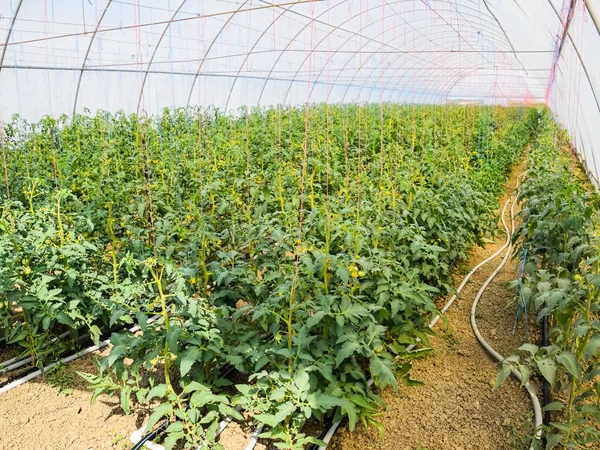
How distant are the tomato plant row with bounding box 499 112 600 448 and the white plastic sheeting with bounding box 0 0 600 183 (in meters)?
2.08

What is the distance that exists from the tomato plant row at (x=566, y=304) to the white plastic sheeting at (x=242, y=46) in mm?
2082

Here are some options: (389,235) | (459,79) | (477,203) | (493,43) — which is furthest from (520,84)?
(389,235)

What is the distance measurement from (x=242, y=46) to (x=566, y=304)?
1165 cm

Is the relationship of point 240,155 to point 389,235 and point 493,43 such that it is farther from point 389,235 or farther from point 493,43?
point 493,43

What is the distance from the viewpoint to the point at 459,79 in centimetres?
2689

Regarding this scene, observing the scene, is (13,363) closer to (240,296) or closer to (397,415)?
(240,296)

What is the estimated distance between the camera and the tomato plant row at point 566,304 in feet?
7.35

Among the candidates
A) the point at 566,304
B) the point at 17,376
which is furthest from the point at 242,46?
the point at 566,304

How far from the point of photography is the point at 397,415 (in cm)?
297

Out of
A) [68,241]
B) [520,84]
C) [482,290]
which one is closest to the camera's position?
[68,241]

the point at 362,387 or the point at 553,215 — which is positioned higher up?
the point at 553,215

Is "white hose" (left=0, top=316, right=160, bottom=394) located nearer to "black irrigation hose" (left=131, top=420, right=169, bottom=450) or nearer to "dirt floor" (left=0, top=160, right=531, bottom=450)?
"dirt floor" (left=0, top=160, right=531, bottom=450)

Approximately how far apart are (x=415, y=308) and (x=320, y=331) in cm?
94

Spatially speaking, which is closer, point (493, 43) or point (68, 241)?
point (68, 241)
